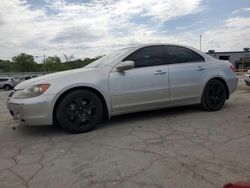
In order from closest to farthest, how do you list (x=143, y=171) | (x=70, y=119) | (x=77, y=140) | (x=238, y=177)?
(x=238, y=177), (x=143, y=171), (x=77, y=140), (x=70, y=119)

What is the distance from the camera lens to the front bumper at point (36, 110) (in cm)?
419

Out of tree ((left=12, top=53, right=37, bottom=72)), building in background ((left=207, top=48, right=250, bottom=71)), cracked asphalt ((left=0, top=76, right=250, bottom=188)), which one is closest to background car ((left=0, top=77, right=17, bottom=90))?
cracked asphalt ((left=0, top=76, right=250, bottom=188))

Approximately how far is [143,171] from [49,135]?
6.78 ft

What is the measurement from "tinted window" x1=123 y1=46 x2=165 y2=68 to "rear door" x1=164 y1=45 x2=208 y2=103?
17 cm

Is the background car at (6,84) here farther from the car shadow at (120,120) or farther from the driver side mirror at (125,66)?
the driver side mirror at (125,66)

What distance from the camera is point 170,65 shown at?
5254 millimetres

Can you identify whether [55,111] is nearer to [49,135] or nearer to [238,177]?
[49,135]

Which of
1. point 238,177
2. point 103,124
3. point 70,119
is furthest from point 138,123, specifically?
point 238,177

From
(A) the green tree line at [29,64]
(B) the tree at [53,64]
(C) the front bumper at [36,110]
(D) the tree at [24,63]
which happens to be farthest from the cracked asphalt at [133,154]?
(D) the tree at [24,63]

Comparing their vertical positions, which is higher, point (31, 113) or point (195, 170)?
point (31, 113)

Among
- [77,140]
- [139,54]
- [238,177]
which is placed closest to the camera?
[238,177]

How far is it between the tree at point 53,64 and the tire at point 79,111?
61.6m

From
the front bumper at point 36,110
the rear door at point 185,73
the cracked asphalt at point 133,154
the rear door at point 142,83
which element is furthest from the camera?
the rear door at point 185,73

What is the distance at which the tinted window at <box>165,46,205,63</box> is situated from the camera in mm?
5340
